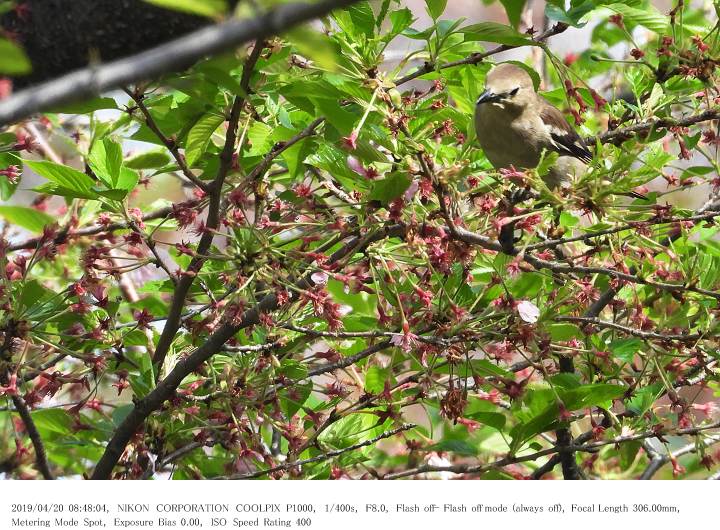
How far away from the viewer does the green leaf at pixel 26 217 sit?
14.6 ft

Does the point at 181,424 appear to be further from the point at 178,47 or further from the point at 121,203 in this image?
the point at 178,47

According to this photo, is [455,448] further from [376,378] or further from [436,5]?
[436,5]

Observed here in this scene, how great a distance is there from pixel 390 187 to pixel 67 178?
4.06ft

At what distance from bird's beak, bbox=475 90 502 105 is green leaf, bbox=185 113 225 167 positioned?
59.8 inches

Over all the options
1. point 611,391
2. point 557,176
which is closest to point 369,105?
point 611,391

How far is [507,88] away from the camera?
487cm

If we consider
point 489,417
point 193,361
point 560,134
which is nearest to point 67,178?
point 193,361

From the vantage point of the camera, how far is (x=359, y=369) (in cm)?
432

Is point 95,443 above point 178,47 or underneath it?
underneath

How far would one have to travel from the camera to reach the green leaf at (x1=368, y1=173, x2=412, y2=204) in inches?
110

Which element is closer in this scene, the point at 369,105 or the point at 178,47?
the point at 178,47

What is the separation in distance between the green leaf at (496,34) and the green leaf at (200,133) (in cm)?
91
